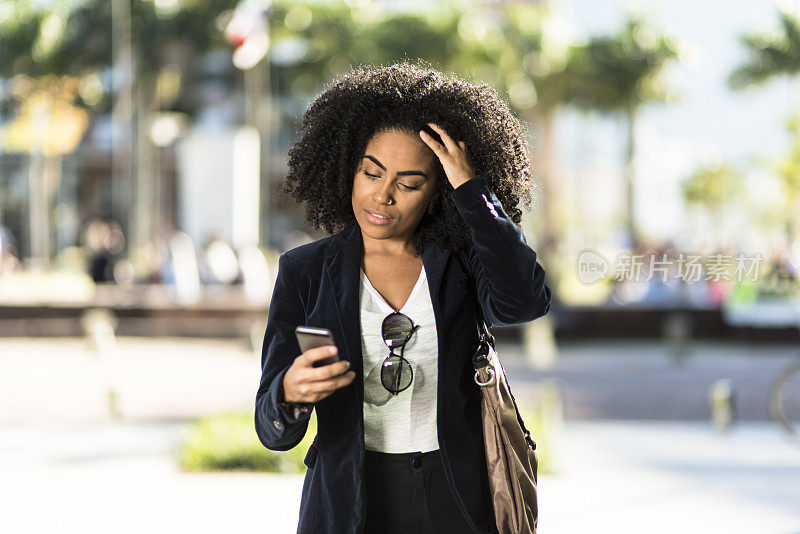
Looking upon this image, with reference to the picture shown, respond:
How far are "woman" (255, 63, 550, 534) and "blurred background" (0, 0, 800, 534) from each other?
0.54 meters

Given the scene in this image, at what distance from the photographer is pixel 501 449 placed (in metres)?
2.20

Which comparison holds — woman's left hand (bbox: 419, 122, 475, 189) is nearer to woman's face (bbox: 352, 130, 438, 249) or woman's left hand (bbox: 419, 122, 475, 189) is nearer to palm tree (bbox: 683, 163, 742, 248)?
woman's face (bbox: 352, 130, 438, 249)

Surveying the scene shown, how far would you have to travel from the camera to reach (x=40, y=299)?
1803cm

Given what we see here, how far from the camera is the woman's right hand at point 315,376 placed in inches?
73.8

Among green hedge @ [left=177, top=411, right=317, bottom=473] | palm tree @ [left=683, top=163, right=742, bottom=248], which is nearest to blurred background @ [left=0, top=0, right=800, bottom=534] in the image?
green hedge @ [left=177, top=411, right=317, bottom=473]

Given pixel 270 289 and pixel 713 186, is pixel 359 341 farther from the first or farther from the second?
pixel 713 186

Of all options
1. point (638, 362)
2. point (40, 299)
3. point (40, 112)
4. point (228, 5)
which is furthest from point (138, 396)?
point (40, 112)

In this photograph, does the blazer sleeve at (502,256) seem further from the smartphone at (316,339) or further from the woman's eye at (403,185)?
the smartphone at (316,339)

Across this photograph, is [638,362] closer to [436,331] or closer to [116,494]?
[116,494]

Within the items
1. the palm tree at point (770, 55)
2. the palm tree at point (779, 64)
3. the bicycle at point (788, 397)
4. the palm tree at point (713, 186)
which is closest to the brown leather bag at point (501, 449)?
the bicycle at point (788, 397)

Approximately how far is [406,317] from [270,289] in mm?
19887

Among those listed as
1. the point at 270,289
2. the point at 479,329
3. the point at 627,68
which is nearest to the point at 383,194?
the point at 479,329

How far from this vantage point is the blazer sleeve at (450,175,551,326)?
2.04 meters

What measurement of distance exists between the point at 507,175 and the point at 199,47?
29835mm
